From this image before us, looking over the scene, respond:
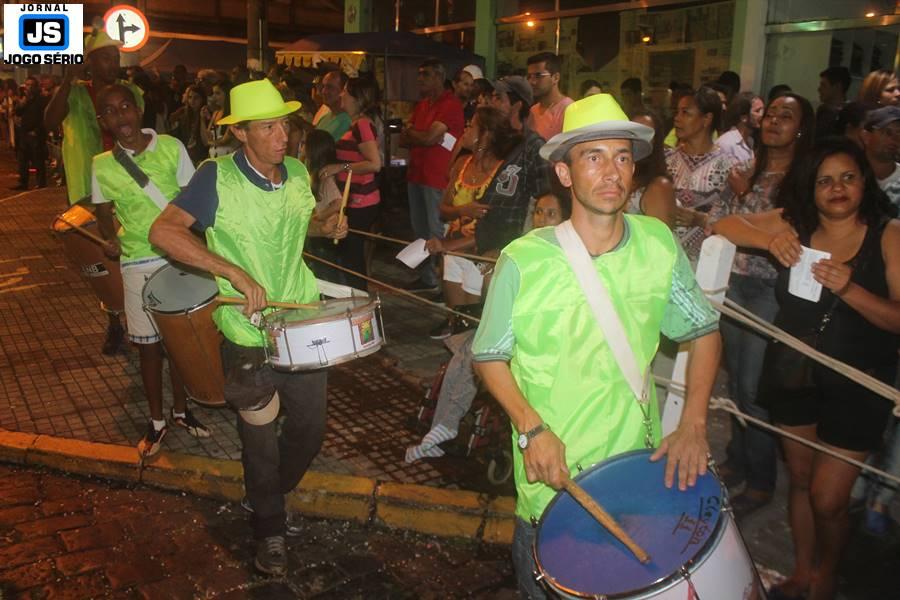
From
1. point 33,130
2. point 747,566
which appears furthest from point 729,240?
point 33,130

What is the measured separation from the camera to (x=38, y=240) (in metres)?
12.3

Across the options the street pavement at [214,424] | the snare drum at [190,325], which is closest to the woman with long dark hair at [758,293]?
the street pavement at [214,424]

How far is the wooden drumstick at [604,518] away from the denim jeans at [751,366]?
2.47 m

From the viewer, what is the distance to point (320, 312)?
4.18 metres

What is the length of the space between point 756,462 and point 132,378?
4.72 m

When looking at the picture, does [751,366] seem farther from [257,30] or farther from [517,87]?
[257,30]

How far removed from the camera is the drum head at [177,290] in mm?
4770

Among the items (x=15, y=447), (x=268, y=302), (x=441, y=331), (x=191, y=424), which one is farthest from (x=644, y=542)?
(x=441, y=331)

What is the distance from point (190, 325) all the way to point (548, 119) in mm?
4171

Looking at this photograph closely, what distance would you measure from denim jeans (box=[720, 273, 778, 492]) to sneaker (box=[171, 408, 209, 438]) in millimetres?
3437

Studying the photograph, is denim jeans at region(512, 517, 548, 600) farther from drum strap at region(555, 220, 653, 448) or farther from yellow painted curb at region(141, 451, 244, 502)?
yellow painted curb at region(141, 451, 244, 502)

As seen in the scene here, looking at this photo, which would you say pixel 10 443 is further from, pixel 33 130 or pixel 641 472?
pixel 33 130

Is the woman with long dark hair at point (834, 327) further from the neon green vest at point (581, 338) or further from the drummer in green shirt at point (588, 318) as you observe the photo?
the neon green vest at point (581, 338)

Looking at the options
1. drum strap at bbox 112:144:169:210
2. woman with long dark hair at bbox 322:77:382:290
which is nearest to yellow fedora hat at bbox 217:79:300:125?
drum strap at bbox 112:144:169:210
